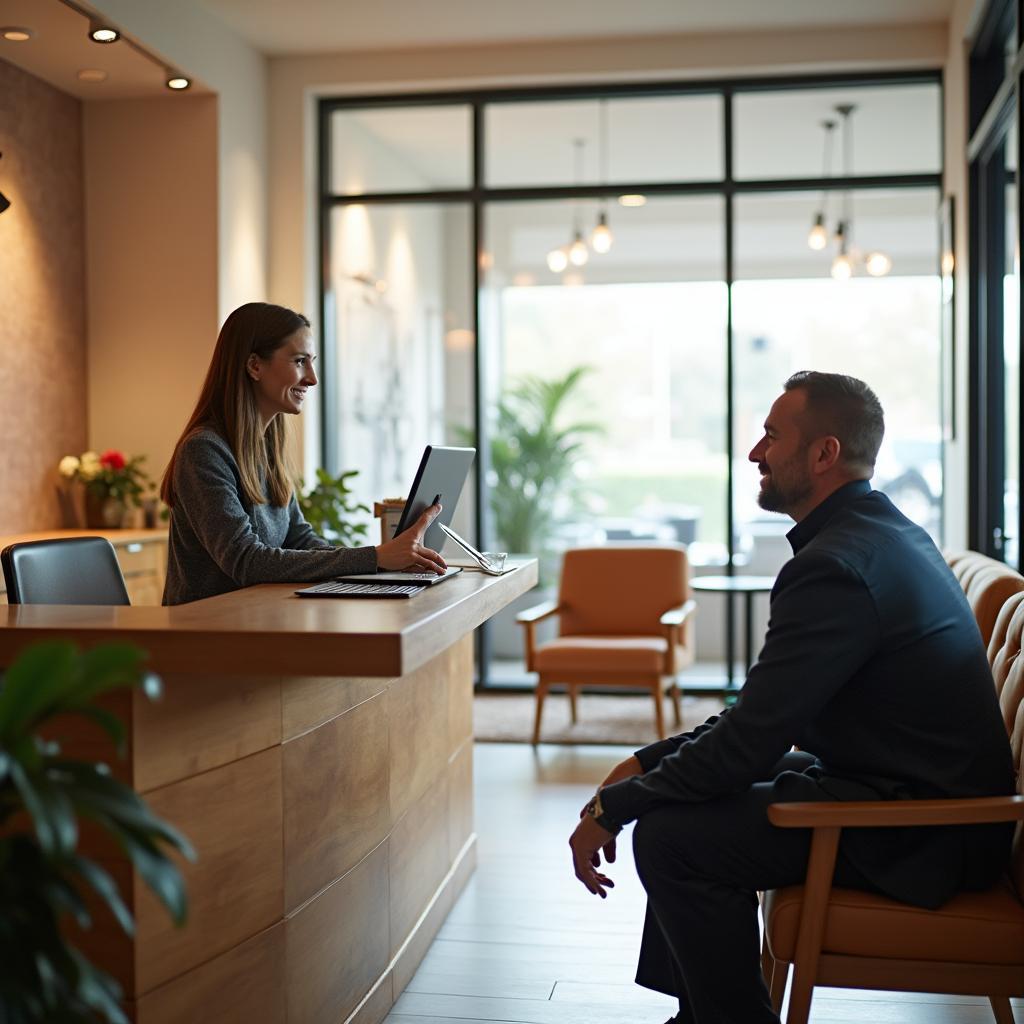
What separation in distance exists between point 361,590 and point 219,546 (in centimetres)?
41

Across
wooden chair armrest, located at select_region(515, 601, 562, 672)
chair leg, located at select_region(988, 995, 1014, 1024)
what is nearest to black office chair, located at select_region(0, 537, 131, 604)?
chair leg, located at select_region(988, 995, 1014, 1024)

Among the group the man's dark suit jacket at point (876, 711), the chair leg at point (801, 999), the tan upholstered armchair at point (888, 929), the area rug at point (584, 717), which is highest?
the man's dark suit jacket at point (876, 711)

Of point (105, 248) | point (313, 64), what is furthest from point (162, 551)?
point (313, 64)

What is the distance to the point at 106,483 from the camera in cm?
563

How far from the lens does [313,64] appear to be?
6.55 meters

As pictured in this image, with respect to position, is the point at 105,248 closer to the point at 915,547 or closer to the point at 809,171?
the point at 809,171

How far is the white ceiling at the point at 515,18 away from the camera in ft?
19.0

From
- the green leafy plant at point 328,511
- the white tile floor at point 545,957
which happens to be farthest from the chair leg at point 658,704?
the green leafy plant at point 328,511

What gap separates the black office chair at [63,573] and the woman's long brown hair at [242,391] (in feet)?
0.78

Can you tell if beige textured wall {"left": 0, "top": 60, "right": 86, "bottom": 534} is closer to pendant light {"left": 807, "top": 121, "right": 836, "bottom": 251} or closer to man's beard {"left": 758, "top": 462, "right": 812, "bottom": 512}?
pendant light {"left": 807, "top": 121, "right": 836, "bottom": 251}

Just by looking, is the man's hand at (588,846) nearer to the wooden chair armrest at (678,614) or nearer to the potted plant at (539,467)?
the wooden chair armrest at (678,614)

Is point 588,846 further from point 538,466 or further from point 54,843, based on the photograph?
point 538,466

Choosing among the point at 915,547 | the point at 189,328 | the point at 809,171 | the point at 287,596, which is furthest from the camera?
the point at 809,171

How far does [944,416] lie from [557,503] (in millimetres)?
1996
